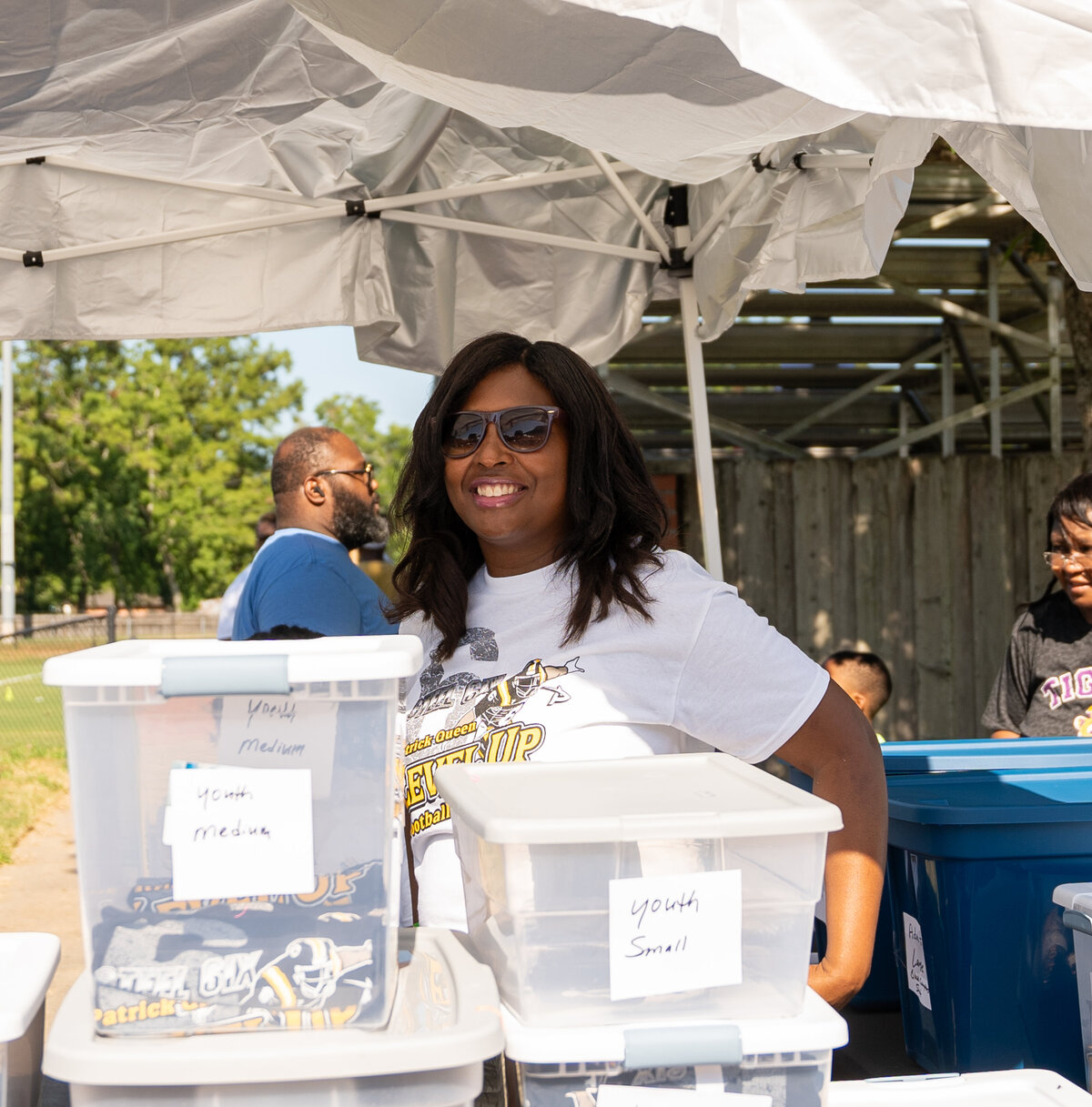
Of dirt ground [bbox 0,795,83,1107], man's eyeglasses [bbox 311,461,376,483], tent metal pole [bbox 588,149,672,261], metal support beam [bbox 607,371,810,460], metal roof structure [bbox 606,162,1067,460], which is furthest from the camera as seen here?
metal support beam [bbox 607,371,810,460]

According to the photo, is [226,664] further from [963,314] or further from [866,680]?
[963,314]

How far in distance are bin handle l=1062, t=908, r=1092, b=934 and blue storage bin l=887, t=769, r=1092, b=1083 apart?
0.13 m

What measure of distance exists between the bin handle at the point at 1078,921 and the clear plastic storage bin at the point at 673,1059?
26.8 inches

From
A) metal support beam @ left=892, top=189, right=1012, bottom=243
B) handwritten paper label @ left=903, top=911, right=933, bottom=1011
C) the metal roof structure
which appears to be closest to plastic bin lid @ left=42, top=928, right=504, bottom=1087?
handwritten paper label @ left=903, top=911, right=933, bottom=1011

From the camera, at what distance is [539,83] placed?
175cm

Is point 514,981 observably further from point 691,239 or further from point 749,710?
point 691,239

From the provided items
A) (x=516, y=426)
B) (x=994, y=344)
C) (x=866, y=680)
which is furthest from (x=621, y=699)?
(x=994, y=344)

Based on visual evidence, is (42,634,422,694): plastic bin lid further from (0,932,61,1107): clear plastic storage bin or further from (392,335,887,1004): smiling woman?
(392,335,887,1004): smiling woman

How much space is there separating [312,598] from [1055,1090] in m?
2.40

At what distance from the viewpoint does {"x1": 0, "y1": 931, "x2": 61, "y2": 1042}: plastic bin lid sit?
1.23 m

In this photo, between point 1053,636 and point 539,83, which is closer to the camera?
point 539,83

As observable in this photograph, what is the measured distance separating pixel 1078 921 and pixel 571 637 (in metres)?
0.87

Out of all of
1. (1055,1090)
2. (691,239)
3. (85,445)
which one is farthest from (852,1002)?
(85,445)

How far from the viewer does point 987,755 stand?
2.68 m
